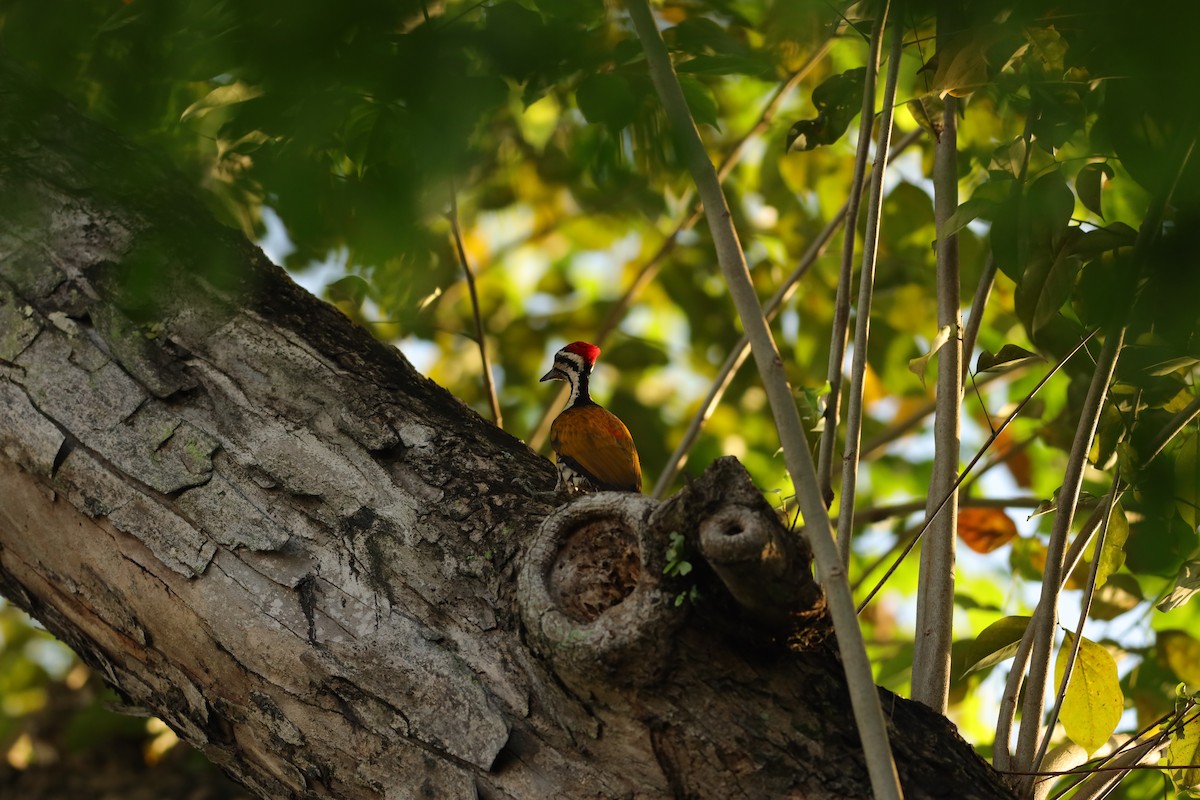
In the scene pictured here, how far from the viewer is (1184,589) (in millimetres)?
2164

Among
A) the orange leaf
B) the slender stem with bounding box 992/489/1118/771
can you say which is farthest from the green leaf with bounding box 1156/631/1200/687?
the slender stem with bounding box 992/489/1118/771

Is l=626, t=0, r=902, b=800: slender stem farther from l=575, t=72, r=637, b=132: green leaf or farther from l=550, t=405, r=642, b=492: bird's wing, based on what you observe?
l=550, t=405, r=642, b=492: bird's wing

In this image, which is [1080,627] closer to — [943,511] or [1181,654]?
[943,511]

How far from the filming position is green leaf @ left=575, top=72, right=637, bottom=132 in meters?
1.78

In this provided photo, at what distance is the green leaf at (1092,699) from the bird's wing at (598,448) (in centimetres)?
167

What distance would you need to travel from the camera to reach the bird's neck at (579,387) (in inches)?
179

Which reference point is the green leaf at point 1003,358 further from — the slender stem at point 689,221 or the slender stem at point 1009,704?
the slender stem at point 689,221

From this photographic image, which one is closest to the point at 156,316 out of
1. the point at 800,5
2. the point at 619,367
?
the point at 800,5

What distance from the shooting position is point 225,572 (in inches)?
85.0

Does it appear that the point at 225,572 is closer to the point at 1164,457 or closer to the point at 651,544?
the point at 651,544

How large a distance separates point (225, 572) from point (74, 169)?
3.81 ft

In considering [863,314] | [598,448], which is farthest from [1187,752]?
[598,448]

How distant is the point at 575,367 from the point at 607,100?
2.80 metres

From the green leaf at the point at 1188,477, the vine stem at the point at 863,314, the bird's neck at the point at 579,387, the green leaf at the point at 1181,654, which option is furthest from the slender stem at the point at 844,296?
the bird's neck at the point at 579,387
